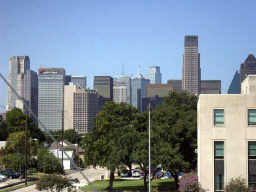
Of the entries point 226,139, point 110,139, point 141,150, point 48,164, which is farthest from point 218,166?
point 48,164

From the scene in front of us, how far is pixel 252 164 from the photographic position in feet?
126

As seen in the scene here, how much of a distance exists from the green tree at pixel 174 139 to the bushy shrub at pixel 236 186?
34.1 feet

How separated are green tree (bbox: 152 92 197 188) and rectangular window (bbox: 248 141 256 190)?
9.95m

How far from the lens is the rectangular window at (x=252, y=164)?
38094 mm

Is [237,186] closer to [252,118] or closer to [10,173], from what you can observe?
[252,118]

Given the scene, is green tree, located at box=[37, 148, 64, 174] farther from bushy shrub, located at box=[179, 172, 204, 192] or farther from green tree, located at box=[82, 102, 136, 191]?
bushy shrub, located at box=[179, 172, 204, 192]

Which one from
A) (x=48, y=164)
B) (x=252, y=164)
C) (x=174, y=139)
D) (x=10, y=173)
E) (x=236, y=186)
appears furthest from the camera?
(x=48, y=164)

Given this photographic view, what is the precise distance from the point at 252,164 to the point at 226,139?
110 inches

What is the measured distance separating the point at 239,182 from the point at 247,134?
410 centimetres

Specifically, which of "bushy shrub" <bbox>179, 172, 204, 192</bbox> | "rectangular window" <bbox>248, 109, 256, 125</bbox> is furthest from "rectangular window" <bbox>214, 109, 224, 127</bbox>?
"bushy shrub" <bbox>179, 172, 204, 192</bbox>

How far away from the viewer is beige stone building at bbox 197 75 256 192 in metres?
38.4

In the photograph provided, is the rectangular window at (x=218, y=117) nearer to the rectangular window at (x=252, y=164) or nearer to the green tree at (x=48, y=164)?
the rectangular window at (x=252, y=164)

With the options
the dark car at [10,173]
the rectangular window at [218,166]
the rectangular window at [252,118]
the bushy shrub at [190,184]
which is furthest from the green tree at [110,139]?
the dark car at [10,173]

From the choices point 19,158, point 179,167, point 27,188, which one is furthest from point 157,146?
point 19,158
